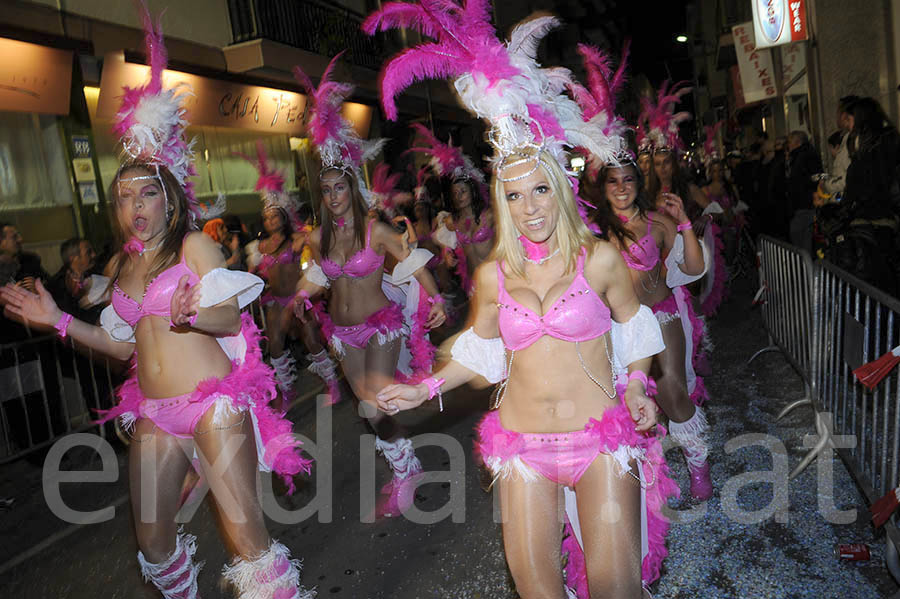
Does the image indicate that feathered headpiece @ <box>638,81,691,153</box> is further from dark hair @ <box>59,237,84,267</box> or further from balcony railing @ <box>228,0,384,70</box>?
balcony railing @ <box>228,0,384,70</box>

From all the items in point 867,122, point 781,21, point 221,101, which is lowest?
point 867,122

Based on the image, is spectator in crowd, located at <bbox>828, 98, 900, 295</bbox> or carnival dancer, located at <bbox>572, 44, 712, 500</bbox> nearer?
carnival dancer, located at <bbox>572, 44, 712, 500</bbox>

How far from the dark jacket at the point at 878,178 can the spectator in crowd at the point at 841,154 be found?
0.48 meters

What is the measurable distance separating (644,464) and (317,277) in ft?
10.1

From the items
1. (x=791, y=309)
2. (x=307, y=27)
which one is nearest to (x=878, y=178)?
(x=791, y=309)

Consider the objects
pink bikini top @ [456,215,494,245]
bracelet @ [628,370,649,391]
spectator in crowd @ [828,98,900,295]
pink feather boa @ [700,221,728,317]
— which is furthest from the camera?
pink bikini top @ [456,215,494,245]

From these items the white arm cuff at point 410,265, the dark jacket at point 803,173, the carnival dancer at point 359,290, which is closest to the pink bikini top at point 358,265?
the carnival dancer at point 359,290

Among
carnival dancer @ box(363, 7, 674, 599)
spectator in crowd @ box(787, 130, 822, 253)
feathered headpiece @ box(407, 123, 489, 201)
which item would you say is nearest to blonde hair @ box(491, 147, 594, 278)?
carnival dancer @ box(363, 7, 674, 599)

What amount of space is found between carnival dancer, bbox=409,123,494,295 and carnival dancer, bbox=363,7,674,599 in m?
5.51

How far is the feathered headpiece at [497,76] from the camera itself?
2705mm

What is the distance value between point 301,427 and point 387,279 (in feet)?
6.69

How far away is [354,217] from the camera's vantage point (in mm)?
5043

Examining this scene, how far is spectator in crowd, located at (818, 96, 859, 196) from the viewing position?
636 cm

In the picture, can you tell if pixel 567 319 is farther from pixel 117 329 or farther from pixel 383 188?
pixel 383 188
